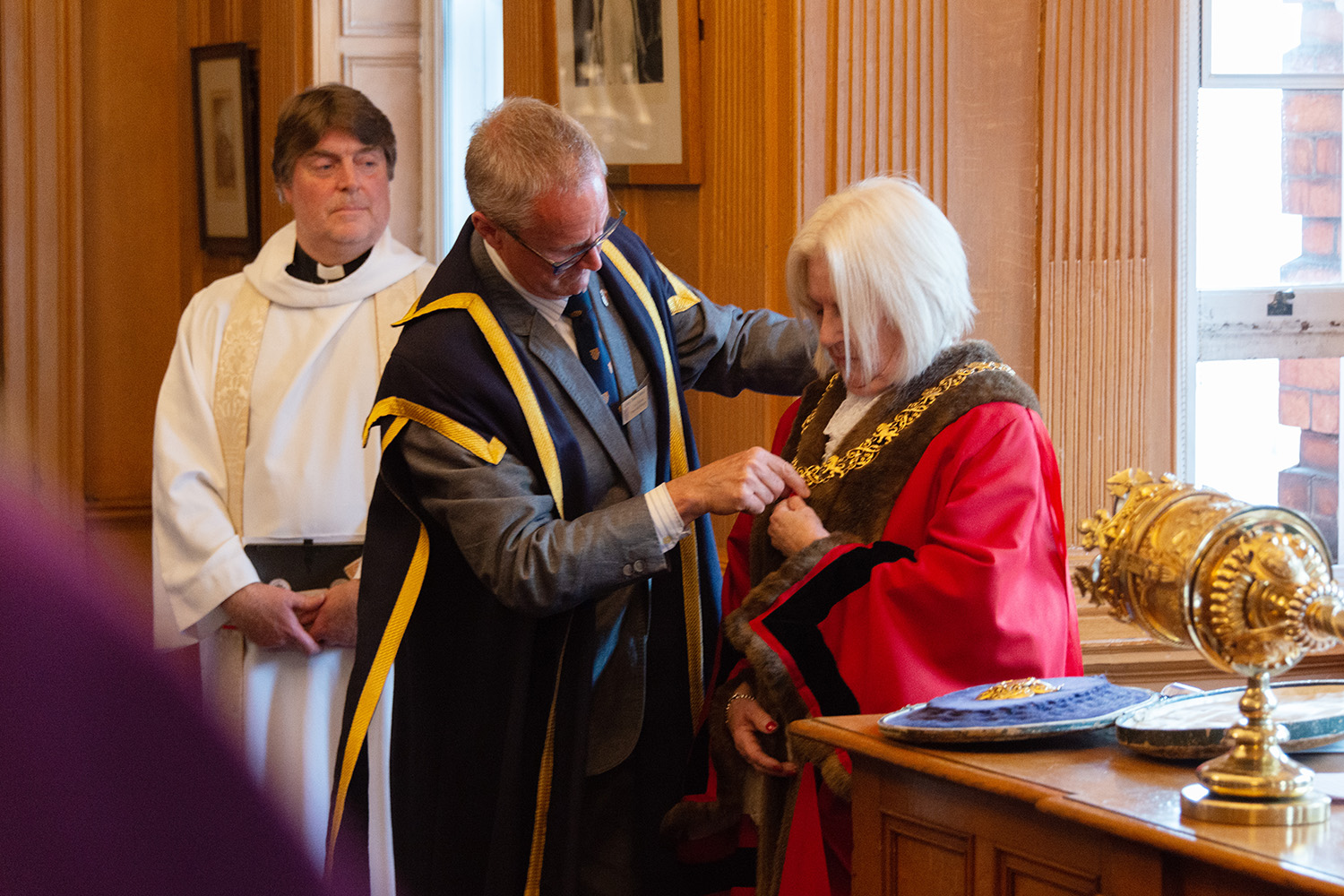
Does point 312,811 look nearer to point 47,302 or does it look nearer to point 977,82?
point 977,82

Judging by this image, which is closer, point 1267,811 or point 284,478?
point 1267,811

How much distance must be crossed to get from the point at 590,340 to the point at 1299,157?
1.80 m

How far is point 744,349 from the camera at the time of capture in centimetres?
287

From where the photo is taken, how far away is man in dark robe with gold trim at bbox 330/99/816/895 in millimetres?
2445

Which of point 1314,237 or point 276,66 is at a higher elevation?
point 276,66

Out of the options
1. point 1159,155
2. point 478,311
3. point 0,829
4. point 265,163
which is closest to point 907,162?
point 1159,155

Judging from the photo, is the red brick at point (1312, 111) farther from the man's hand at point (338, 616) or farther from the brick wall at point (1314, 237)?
the man's hand at point (338, 616)

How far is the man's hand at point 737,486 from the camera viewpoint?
91.8 inches

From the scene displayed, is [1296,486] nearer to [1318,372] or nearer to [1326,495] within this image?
[1326,495]

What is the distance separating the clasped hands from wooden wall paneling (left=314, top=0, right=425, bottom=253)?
5.82 feet

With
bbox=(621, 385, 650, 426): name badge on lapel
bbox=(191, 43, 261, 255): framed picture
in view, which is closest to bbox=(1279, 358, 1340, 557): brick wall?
bbox=(621, 385, 650, 426): name badge on lapel

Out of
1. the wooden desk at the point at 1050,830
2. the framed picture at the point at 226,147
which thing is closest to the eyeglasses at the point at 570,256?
the wooden desk at the point at 1050,830

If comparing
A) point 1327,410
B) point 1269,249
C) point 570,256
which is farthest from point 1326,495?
point 570,256

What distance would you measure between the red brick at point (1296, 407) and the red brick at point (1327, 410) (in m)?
0.01
